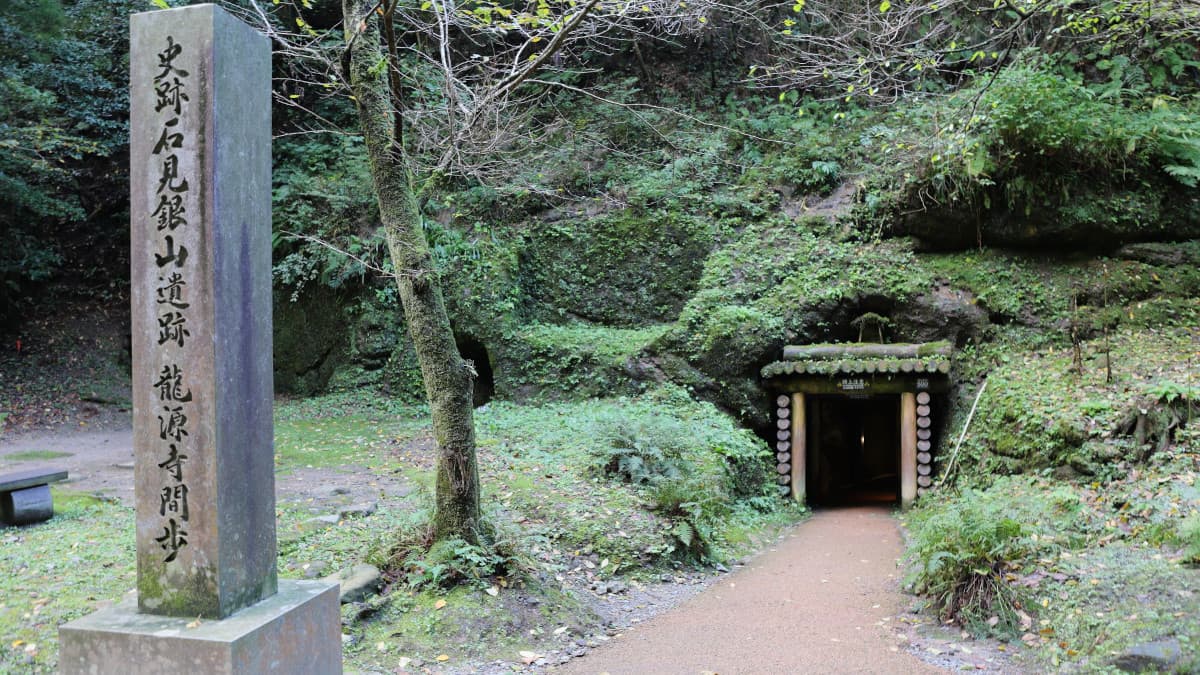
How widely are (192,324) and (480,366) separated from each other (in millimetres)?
12659

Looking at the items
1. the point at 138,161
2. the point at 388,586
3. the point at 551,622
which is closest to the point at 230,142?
the point at 138,161

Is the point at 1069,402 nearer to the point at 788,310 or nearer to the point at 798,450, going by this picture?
the point at 798,450

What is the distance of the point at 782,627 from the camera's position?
20.7 ft

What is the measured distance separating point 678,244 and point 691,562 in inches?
368

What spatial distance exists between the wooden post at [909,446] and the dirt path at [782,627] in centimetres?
359

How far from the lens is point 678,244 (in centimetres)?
1630

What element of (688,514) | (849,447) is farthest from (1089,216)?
(688,514)

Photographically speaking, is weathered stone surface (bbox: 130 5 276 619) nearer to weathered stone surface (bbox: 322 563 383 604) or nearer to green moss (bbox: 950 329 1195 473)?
weathered stone surface (bbox: 322 563 383 604)

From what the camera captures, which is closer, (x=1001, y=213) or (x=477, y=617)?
(x=477, y=617)

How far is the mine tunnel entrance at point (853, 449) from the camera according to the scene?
15.1 m

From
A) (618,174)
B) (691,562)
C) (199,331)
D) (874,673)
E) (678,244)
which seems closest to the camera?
(199,331)

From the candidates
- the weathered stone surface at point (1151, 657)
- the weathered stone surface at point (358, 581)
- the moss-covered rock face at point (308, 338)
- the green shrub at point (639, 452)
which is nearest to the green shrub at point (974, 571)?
the weathered stone surface at point (1151, 657)

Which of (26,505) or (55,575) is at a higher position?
(26,505)

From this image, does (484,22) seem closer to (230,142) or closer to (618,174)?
(230,142)
